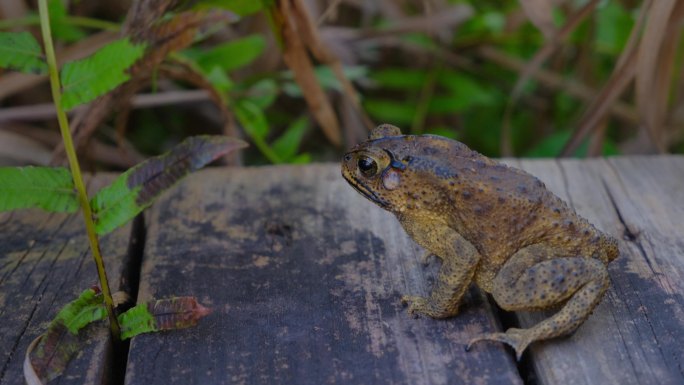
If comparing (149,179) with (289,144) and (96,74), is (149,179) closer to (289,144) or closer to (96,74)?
(96,74)

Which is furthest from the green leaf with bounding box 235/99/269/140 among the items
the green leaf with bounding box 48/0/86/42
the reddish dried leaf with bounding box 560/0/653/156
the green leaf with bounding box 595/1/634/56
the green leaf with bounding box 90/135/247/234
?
the green leaf with bounding box 595/1/634/56

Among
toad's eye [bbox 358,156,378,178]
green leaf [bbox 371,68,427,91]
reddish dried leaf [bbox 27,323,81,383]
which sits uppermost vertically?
toad's eye [bbox 358,156,378,178]

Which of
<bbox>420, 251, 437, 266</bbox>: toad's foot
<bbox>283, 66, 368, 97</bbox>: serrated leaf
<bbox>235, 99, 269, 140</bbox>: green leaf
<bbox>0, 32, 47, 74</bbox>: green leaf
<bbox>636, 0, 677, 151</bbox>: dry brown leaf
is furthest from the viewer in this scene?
<bbox>283, 66, 368, 97</bbox>: serrated leaf

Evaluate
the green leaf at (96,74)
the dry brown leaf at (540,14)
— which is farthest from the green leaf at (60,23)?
the dry brown leaf at (540,14)

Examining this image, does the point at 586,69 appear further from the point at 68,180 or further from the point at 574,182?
the point at 68,180

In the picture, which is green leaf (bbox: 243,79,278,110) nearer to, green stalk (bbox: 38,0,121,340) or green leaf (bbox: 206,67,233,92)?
green leaf (bbox: 206,67,233,92)

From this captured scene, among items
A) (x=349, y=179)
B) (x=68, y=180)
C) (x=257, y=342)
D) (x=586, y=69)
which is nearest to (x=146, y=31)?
(x=68, y=180)
